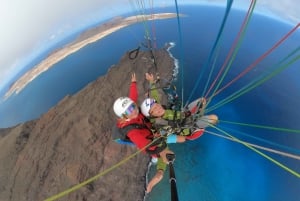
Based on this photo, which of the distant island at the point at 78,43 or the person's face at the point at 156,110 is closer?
the person's face at the point at 156,110

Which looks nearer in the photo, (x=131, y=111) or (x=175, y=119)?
(x=131, y=111)

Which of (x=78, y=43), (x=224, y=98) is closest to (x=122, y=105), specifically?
(x=224, y=98)

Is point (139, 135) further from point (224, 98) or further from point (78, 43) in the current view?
point (78, 43)

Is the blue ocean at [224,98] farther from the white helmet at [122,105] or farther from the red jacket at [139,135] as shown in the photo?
the white helmet at [122,105]

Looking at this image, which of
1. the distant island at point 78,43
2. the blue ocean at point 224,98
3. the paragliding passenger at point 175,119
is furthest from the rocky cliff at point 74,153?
the paragliding passenger at point 175,119

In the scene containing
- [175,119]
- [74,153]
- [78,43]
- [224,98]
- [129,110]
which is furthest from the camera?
[78,43]

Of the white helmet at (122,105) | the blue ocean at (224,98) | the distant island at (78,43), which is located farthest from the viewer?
the distant island at (78,43)

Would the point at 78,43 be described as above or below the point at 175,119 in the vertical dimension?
above

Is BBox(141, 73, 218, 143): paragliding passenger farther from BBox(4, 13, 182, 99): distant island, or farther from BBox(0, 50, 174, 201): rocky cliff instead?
BBox(4, 13, 182, 99): distant island
